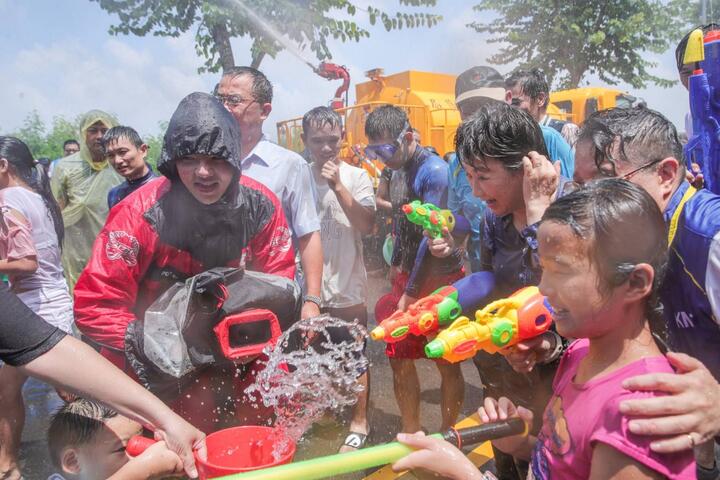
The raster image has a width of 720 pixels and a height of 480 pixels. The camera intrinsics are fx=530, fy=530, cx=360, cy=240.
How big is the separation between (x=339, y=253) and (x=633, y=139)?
2352mm

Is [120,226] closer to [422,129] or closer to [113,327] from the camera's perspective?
[113,327]

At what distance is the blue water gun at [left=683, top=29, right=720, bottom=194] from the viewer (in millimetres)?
1991

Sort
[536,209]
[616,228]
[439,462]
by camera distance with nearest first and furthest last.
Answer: [616,228], [439,462], [536,209]

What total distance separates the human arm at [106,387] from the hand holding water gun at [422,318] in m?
0.69

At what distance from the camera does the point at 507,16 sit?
11.8m

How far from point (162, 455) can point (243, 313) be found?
604 millimetres

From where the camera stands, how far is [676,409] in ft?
3.85

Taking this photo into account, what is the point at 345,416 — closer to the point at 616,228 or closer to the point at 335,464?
the point at 335,464

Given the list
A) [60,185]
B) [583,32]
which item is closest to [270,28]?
[60,185]

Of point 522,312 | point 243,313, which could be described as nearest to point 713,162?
→ point 522,312

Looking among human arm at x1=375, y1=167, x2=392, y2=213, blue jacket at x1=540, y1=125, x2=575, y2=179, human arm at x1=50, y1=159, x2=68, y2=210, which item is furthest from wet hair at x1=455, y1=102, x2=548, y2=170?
human arm at x1=50, y1=159, x2=68, y2=210

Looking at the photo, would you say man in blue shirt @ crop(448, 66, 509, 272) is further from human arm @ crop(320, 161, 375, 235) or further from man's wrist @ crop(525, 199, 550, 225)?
man's wrist @ crop(525, 199, 550, 225)

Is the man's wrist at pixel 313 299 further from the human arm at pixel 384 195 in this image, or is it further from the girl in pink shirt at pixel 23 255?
the human arm at pixel 384 195

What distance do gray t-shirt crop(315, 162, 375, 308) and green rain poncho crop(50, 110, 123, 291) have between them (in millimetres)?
2158
